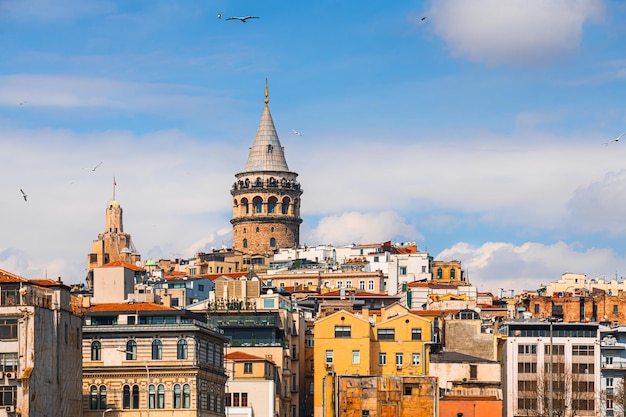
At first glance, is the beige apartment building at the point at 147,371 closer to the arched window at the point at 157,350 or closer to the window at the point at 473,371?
the arched window at the point at 157,350

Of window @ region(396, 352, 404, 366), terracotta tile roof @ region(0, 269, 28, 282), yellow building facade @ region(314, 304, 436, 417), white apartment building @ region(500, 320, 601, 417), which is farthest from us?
window @ region(396, 352, 404, 366)

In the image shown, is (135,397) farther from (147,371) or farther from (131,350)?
(131,350)

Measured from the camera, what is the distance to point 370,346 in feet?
495

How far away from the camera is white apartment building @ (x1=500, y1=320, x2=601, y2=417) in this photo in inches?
5856

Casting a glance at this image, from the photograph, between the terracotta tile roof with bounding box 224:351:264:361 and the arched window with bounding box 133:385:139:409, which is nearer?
the arched window with bounding box 133:385:139:409

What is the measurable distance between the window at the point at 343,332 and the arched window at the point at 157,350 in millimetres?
32778

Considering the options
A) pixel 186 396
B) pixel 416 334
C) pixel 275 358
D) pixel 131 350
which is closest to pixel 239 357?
pixel 275 358

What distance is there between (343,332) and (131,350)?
33.7m

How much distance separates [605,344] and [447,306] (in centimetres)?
3069

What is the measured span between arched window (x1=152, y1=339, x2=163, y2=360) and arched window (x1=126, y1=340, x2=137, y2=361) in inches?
45.5

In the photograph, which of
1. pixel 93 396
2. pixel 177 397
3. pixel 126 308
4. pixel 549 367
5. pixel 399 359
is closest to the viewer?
pixel 93 396

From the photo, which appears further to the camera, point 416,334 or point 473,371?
point 416,334

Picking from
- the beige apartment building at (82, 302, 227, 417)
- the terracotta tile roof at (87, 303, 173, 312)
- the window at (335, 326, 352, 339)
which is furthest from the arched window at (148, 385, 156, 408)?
the window at (335, 326, 352, 339)

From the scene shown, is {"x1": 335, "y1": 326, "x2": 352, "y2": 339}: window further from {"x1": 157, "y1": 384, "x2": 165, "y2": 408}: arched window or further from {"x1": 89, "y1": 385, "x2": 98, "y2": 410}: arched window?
{"x1": 89, "y1": 385, "x2": 98, "y2": 410}: arched window
